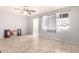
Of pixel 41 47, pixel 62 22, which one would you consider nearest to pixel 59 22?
pixel 62 22

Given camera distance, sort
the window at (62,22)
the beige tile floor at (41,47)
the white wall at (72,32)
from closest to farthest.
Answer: the beige tile floor at (41,47) → the white wall at (72,32) → the window at (62,22)

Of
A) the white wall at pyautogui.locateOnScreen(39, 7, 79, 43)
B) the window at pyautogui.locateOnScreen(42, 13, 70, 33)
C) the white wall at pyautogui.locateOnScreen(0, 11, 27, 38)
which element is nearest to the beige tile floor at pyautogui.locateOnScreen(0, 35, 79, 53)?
the white wall at pyautogui.locateOnScreen(39, 7, 79, 43)

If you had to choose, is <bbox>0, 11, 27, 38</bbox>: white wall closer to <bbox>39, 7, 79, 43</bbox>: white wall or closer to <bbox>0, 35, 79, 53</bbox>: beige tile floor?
<bbox>0, 35, 79, 53</bbox>: beige tile floor

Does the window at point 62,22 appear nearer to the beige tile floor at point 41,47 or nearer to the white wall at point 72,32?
the white wall at point 72,32

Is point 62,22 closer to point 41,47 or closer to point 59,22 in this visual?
point 59,22

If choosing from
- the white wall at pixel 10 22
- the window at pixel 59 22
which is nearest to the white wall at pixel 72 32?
the window at pixel 59 22

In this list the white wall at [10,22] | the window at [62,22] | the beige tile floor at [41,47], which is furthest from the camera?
the white wall at [10,22]

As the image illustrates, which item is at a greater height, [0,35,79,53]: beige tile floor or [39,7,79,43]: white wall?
[39,7,79,43]: white wall

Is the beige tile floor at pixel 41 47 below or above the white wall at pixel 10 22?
below

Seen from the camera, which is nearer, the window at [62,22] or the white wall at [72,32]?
the white wall at [72,32]

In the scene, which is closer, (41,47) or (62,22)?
(41,47)

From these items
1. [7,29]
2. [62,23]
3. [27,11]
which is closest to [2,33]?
[7,29]

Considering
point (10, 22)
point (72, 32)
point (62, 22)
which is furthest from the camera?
point (10, 22)
